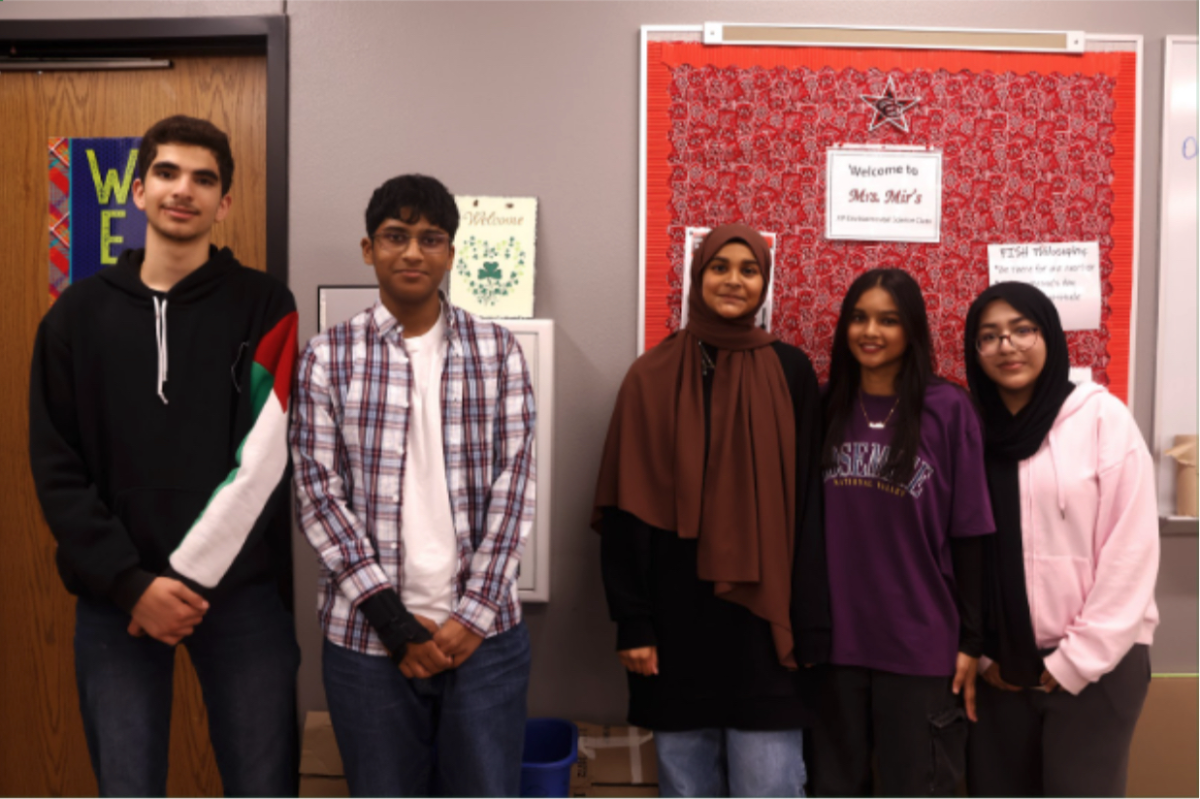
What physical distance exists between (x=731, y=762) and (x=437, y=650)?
2.24 feet

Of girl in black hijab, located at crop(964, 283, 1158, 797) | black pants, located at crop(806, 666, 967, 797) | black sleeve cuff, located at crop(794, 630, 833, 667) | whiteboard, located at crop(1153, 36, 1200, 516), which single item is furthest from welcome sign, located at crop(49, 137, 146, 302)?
whiteboard, located at crop(1153, 36, 1200, 516)

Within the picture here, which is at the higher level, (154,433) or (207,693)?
(154,433)

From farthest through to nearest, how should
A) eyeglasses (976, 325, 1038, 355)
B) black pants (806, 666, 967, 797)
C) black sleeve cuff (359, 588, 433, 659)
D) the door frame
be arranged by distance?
the door frame < eyeglasses (976, 325, 1038, 355) < black pants (806, 666, 967, 797) < black sleeve cuff (359, 588, 433, 659)

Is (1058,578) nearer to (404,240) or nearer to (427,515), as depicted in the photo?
(427,515)

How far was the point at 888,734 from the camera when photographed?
1.52m

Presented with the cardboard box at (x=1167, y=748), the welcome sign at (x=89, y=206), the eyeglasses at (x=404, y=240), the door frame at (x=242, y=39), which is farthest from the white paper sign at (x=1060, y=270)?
the welcome sign at (x=89, y=206)

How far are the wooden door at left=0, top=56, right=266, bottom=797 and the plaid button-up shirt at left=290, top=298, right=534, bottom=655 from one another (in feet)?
2.73

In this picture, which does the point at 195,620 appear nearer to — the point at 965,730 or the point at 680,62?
the point at 965,730

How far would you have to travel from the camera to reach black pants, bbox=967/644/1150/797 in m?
1.52

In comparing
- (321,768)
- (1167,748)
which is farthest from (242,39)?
(1167,748)

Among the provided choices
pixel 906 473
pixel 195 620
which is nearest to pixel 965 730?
pixel 906 473

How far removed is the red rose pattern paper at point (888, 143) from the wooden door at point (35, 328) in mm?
1153

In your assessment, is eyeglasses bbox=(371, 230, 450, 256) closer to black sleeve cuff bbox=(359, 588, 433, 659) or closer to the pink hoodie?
black sleeve cuff bbox=(359, 588, 433, 659)

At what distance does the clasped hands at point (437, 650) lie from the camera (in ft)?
4.39
